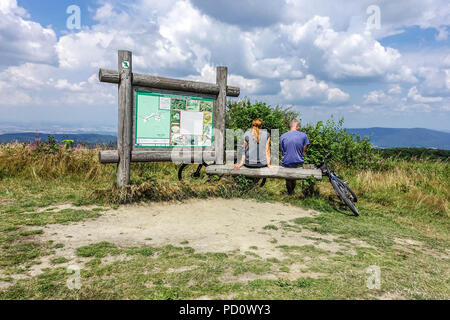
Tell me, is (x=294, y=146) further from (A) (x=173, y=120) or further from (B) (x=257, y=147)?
(A) (x=173, y=120)

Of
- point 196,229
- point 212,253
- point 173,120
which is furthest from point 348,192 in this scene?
point 212,253

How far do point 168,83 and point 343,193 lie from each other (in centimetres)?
466

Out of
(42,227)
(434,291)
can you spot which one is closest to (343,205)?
(434,291)

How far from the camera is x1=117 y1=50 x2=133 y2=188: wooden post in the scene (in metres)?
6.62

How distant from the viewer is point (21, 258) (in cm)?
357

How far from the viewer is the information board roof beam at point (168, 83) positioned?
256 inches

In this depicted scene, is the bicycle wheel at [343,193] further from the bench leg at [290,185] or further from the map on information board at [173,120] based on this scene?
the map on information board at [173,120]

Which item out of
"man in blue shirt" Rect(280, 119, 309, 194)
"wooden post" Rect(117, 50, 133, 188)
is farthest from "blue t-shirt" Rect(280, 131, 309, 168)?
"wooden post" Rect(117, 50, 133, 188)

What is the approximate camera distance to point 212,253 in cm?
402

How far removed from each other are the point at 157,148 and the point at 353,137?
9.44m

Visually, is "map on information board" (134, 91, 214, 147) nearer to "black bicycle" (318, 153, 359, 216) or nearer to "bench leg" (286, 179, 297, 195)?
"bench leg" (286, 179, 297, 195)

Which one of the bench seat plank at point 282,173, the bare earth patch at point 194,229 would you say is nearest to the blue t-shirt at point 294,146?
the bench seat plank at point 282,173

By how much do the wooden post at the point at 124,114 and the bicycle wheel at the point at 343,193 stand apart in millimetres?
4654
